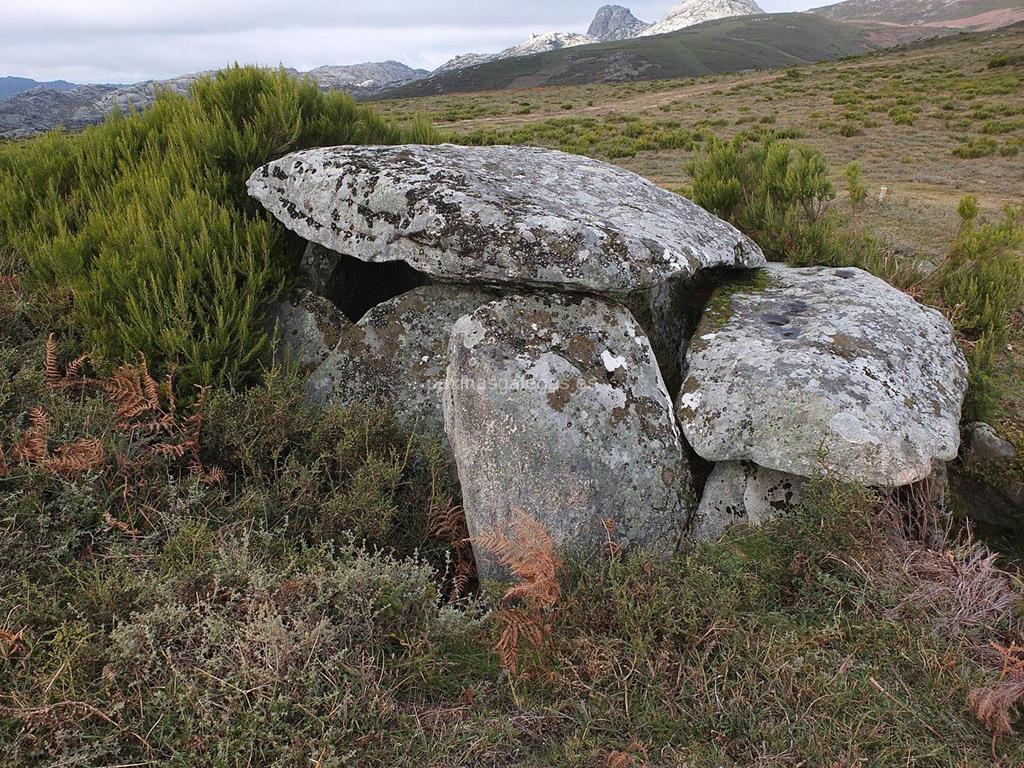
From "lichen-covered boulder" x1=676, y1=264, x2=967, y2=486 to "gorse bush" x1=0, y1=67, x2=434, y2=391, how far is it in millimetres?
3424

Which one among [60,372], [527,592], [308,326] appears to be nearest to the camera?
[527,592]

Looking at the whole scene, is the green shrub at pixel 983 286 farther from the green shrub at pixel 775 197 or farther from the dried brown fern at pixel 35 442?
the dried brown fern at pixel 35 442

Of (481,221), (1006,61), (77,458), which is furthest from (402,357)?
(1006,61)

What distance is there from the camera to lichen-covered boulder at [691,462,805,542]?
4172 mm

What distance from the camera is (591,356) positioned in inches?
178

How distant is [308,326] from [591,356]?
239 centimetres

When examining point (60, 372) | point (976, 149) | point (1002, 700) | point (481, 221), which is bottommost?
point (1002, 700)

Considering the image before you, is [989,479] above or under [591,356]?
under

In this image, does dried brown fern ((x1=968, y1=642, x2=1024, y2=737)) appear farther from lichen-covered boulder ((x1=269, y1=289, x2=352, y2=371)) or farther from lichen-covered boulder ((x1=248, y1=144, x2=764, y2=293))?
lichen-covered boulder ((x1=269, y1=289, x2=352, y2=371))

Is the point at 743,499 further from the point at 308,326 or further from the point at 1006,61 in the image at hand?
the point at 1006,61

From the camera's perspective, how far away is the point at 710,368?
4652mm

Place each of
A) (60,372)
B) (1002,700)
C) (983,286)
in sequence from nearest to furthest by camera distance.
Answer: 1. (1002,700)
2. (60,372)
3. (983,286)

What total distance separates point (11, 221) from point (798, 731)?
7.39 meters

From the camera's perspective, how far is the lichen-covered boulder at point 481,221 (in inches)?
175
